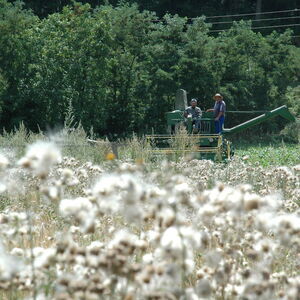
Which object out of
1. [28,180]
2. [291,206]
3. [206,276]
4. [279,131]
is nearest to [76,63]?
[279,131]

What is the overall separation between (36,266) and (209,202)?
681mm

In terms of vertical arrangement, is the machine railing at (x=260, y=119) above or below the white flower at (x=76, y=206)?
below

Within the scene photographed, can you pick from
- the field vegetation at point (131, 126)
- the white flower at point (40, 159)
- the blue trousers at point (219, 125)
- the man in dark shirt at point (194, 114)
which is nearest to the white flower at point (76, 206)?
the field vegetation at point (131, 126)

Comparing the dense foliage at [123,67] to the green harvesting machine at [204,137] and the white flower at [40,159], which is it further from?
the white flower at [40,159]

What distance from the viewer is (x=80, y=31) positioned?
94.0 feet

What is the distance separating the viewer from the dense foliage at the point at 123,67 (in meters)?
28.9

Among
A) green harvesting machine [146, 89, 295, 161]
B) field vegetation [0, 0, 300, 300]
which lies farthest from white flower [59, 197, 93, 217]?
green harvesting machine [146, 89, 295, 161]

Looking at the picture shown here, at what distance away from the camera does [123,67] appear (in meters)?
32.4

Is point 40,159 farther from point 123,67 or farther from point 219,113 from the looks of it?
point 123,67

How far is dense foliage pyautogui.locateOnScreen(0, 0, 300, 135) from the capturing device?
94.7 ft

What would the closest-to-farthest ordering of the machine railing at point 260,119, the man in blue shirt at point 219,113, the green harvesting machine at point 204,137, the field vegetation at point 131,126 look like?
the field vegetation at point 131,126 < the green harvesting machine at point 204,137 < the man in blue shirt at point 219,113 < the machine railing at point 260,119

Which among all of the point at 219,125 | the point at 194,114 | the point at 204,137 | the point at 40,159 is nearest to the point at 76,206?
the point at 40,159

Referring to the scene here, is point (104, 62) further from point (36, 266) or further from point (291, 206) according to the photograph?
point (36, 266)

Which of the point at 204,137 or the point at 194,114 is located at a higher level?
the point at 194,114
